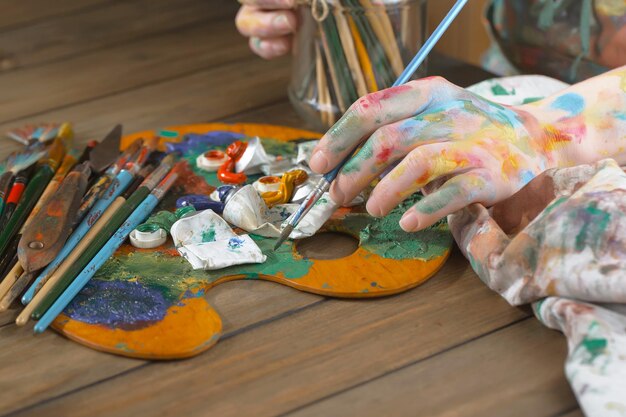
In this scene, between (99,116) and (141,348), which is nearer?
(141,348)

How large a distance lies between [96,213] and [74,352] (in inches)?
7.1

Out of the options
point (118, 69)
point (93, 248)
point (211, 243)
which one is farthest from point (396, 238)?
point (118, 69)

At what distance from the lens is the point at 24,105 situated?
3.97 ft

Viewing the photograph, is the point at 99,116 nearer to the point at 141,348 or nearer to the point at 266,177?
the point at 266,177

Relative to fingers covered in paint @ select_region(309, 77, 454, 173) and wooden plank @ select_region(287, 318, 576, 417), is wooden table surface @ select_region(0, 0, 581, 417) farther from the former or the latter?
fingers covered in paint @ select_region(309, 77, 454, 173)

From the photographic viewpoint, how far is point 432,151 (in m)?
0.81

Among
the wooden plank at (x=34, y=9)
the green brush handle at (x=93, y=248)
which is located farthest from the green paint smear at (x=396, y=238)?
the wooden plank at (x=34, y=9)

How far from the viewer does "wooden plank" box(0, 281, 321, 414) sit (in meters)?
0.69

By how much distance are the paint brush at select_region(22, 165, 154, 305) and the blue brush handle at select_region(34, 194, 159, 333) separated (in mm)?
21

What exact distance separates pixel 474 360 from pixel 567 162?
0.88 ft

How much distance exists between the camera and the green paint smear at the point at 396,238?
83cm

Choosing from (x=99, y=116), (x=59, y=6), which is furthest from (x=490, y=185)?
(x=59, y=6)

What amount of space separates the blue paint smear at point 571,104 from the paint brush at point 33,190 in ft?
1.66

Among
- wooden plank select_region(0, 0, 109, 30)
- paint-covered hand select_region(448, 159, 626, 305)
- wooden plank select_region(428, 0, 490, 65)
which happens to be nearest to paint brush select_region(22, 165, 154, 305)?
paint-covered hand select_region(448, 159, 626, 305)
